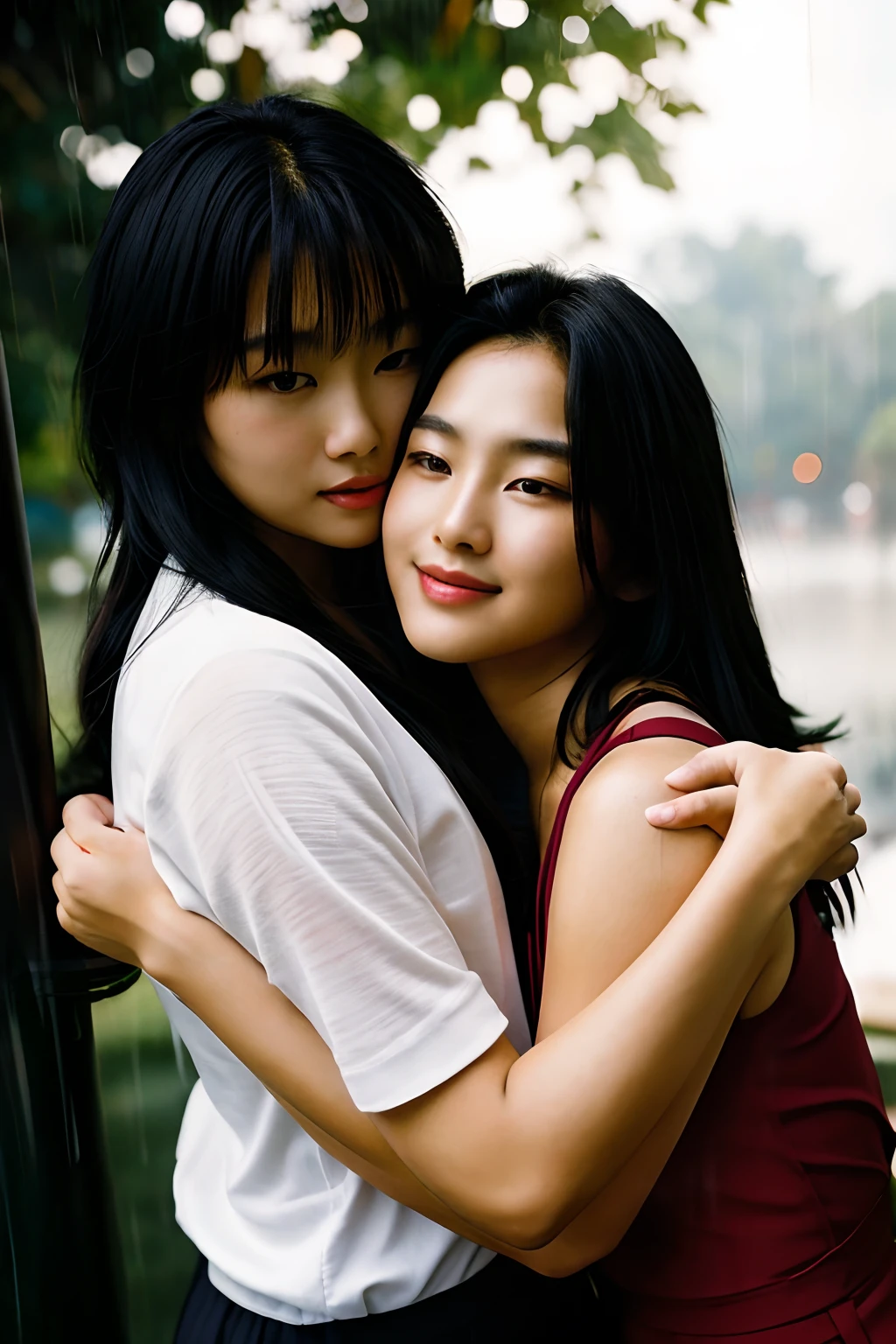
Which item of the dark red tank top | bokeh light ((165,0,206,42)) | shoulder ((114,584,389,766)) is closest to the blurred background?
bokeh light ((165,0,206,42))

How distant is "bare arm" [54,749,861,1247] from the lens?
0.89 m

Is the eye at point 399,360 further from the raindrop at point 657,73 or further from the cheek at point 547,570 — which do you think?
the raindrop at point 657,73

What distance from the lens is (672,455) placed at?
1.21 meters

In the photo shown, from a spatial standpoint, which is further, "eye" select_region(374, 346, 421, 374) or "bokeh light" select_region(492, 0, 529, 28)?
"bokeh light" select_region(492, 0, 529, 28)

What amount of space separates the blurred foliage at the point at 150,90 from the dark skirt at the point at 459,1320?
1.44m

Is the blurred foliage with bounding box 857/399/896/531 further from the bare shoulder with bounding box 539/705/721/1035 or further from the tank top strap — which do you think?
the bare shoulder with bounding box 539/705/721/1035

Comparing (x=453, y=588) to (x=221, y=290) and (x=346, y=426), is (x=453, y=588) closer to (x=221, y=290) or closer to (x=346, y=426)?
(x=346, y=426)

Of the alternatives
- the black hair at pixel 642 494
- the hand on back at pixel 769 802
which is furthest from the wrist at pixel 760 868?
the black hair at pixel 642 494

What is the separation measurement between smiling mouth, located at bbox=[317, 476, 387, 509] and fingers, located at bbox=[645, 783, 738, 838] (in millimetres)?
428

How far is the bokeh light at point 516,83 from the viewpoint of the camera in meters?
2.38

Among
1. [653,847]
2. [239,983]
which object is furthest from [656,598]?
[239,983]

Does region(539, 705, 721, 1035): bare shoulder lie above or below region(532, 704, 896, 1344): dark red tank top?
above

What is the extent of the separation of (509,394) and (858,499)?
1.77 m

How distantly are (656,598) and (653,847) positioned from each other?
1.10 ft
